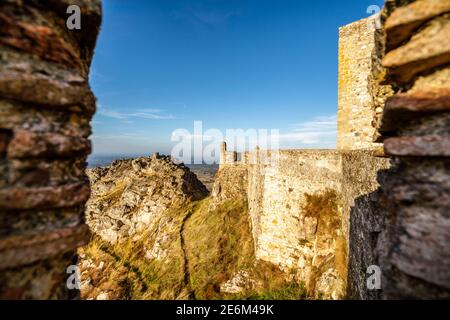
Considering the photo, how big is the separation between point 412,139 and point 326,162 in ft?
33.3

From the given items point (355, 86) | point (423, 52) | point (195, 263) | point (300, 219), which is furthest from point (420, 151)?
point (195, 263)

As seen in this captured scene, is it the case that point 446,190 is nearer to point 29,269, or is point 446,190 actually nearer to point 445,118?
point 445,118

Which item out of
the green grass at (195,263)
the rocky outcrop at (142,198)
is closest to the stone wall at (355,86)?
the green grass at (195,263)

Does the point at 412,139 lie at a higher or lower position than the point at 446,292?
higher

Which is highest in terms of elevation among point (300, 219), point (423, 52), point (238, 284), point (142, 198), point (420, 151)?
point (423, 52)

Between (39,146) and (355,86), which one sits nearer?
(39,146)

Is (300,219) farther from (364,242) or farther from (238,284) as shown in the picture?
(364,242)

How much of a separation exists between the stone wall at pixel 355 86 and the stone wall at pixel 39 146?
1311 cm

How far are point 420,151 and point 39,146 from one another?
9.51ft

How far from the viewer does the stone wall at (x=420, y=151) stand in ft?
6.80

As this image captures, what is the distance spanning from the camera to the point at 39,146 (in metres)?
2.10
